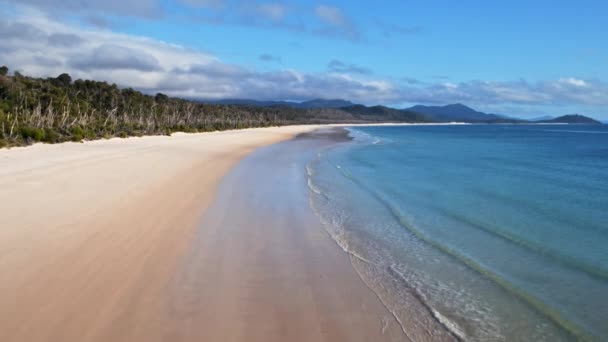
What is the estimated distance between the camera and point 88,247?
7016mm

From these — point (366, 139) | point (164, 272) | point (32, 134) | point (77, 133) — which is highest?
point (164, 272)

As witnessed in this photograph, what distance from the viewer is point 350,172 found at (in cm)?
2009

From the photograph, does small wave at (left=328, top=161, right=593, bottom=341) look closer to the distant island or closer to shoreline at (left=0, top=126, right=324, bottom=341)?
shoreline at (left=0, top=126, right=324, bottom=341)

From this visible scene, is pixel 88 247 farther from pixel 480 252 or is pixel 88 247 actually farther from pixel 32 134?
pixel 32 134

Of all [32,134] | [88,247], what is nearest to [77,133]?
[32,134]

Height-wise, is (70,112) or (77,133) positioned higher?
(70,112)

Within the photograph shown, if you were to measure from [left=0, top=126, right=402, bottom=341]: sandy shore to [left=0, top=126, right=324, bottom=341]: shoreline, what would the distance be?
19 mm

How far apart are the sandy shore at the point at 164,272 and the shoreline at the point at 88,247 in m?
0.02

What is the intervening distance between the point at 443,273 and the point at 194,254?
366 cm

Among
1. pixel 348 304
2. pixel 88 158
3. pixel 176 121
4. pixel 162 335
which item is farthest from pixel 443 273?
pixel 176 121

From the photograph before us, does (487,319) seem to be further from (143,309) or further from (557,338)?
(143,309)

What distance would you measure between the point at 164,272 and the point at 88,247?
59.2 inches

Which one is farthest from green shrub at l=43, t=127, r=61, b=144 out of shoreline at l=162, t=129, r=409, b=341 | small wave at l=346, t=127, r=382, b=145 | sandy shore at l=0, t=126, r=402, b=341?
small wave at l=346, t=127, r=382, b=145

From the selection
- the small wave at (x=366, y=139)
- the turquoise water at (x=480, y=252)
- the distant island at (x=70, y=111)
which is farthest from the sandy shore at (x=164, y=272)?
the small wave at (x=366, y=139)
